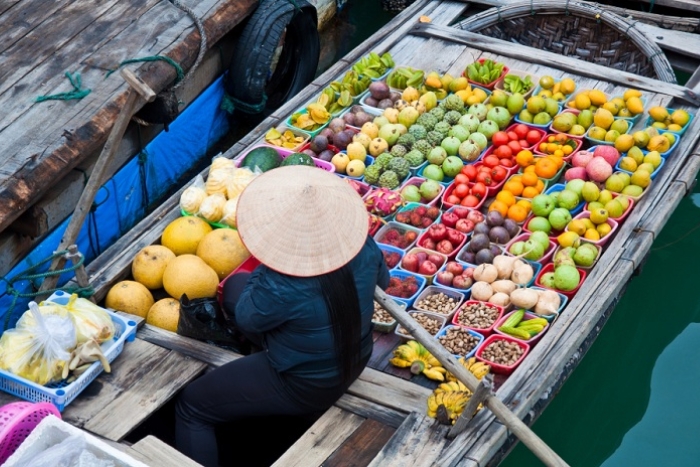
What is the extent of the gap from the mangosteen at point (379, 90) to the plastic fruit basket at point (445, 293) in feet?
5.36

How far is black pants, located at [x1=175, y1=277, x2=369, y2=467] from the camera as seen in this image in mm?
3299

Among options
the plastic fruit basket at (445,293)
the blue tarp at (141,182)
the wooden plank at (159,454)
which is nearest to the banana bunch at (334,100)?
the blue tarp at (141,182)

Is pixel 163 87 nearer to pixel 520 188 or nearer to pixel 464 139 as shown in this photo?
pixel 464 139

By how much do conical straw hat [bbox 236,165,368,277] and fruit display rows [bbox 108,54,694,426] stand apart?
82 cm

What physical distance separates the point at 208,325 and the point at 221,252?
0.42 metres

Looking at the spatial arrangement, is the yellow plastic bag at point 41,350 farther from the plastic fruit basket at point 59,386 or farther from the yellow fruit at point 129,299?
the yellow fruit at point 129,299

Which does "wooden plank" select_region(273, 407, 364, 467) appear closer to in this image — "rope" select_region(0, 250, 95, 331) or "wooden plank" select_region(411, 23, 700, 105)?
"rope" select_region(0, 250, 95, 331)

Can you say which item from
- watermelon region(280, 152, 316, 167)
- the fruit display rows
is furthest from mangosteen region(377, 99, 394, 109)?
watermelon region(280, 152, 316, 167)

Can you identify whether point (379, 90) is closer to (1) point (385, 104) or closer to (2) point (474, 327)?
(1) point (385, 104)

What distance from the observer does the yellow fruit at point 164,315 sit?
3.89 meters

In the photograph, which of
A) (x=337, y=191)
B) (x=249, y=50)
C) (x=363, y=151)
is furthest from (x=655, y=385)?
(x=249, y=50)

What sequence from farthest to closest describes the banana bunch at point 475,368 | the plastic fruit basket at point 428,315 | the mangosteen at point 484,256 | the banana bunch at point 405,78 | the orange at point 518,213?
the banana bunch at point 405,78 < the orange at point 518,213 < the mangosteen at point 484,256 < the plastic fruit basket at point 428,315 < the banana bunch at point 475,368

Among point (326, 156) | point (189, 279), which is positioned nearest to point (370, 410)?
point (189, 279)

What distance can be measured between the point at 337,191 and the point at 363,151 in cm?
175
